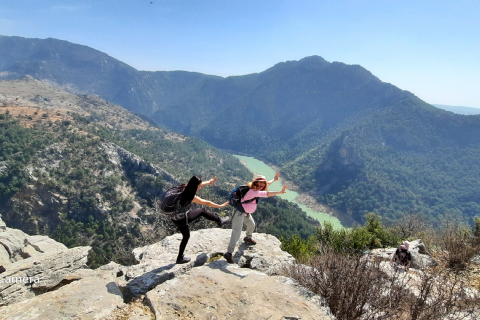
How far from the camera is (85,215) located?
37.8 metres

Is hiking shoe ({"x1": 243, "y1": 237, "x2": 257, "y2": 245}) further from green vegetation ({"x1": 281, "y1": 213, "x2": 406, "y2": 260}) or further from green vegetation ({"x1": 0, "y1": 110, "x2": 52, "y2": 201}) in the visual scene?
green vegetation ({"x1": 0, "y1": 110, "x2": 52, "y2": 201})

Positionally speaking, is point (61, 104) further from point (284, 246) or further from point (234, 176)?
point (284, 246)

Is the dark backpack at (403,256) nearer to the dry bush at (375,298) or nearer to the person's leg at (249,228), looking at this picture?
the dry bush at (375,298)

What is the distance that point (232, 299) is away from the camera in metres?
3.47

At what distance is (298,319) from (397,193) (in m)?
96.2

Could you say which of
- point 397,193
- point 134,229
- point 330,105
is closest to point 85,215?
point 134,229

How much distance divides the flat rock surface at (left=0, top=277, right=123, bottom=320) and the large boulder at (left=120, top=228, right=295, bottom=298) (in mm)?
463

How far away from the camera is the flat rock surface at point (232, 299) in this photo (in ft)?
10.5

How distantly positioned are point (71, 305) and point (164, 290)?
128 centimetres

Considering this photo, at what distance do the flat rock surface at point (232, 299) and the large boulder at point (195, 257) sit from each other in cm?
67

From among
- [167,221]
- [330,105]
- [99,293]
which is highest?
[330,105]

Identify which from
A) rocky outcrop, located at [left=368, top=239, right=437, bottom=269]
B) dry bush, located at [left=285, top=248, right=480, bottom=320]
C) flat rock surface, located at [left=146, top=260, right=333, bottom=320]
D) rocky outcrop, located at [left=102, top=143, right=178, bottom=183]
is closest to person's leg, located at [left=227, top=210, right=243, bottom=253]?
flat rock surface, located at [left=146, top=260, right=333, bottom=320]

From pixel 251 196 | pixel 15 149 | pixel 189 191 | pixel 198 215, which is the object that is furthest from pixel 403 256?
pixel 15 149

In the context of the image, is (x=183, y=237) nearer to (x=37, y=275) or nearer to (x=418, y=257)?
(x=37, y=275)
